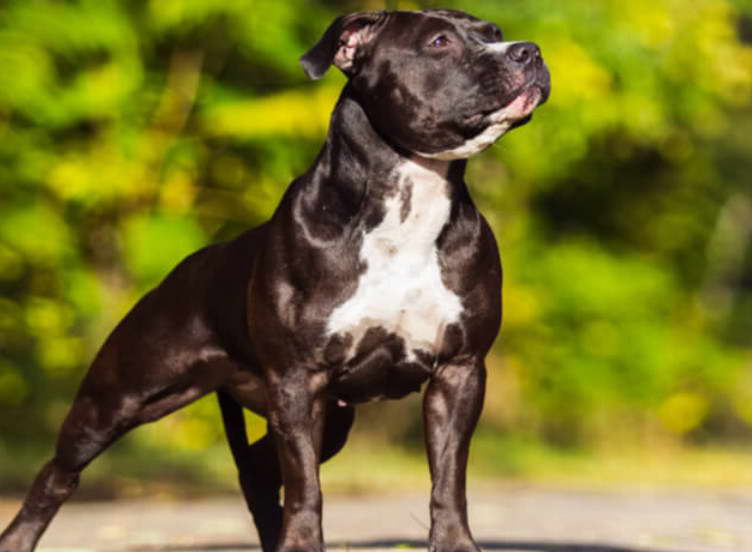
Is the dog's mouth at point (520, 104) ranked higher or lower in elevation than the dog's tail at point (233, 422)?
higher

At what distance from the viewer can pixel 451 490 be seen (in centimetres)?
585

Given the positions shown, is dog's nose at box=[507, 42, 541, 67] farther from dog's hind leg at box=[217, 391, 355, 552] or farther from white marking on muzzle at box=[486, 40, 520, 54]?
dog's hind leg at box=[217, 391, 355, 552]

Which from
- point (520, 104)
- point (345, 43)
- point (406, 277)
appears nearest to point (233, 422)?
point (406, 277)

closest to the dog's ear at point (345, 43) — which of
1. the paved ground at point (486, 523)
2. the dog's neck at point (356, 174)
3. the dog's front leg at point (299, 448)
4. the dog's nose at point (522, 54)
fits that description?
the dog's neck at point (356, 174)

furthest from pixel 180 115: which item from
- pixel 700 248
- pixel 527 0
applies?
pixel 700 248

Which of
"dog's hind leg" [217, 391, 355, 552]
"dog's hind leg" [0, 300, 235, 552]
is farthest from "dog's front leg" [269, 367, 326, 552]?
"dog's hind leg" [217, 391, 355, 552]

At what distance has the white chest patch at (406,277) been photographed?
578 cm

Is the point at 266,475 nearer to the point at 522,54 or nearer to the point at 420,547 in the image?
the point at 420,547

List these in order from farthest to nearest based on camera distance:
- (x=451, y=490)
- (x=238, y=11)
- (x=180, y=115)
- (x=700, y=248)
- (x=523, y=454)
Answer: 1. (x=700, y=248)
2. (x=523, y=454)
3. (x=180, y=115)
4. (x=238, y=11)
5. (x=451, y=490)

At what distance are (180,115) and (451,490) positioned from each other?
11.2 metres

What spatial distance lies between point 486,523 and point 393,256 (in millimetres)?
5654

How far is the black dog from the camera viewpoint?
5766 millimetres

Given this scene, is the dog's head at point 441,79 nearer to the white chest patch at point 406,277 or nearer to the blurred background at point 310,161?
the white chest patch at point 406,277

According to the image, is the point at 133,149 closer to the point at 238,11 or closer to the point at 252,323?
the point at 238,11
